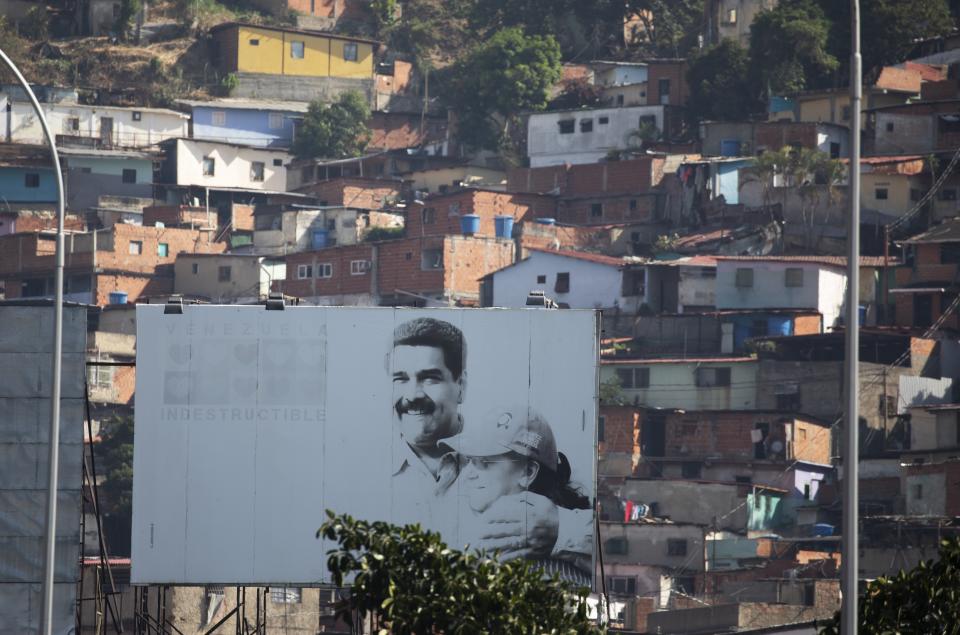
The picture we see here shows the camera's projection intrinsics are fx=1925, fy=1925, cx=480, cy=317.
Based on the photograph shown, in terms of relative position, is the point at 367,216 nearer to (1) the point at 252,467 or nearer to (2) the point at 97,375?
(2) the point at 97,375

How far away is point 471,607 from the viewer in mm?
18891

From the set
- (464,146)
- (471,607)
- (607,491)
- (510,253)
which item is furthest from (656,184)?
(471,607)

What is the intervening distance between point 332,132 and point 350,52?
8310 millimetres

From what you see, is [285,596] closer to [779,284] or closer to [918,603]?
[779,284]

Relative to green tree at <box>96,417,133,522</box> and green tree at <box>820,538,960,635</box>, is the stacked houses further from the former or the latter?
green tree at <box>820,538,960,635</box>

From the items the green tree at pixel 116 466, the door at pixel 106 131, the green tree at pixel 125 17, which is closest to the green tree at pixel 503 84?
the door at pixel 106 131

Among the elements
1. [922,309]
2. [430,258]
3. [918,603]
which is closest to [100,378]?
[430,258]

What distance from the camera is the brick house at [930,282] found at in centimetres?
6606

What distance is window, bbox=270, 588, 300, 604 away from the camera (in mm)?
48375

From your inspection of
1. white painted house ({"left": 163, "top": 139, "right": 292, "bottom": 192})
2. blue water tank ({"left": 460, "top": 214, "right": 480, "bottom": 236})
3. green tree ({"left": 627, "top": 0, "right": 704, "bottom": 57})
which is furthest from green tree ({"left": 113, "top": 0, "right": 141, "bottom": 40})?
blue water tank ({"left": 460, "top": 214, "right": 480, "bottom": 236})

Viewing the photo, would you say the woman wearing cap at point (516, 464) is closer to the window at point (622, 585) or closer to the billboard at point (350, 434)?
the billboard at point (350, 434)

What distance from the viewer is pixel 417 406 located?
3198cm

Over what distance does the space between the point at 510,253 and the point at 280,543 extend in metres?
43.9

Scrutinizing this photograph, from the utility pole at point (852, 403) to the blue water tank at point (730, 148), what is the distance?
6242cm
